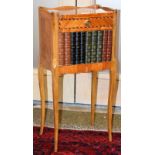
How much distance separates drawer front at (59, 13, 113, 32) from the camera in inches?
92.4

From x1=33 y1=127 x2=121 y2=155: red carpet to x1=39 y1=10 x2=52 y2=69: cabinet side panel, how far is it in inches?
19.2

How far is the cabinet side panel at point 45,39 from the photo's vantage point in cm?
241

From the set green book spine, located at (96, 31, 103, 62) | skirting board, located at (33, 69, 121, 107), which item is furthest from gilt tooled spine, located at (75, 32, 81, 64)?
skirting board, located at (33, 69, 121, 107)

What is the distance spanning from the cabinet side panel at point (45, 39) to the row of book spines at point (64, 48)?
0.07 m

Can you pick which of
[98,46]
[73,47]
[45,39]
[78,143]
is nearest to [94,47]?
[98,46]
